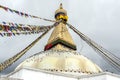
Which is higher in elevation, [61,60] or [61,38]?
[61,38]

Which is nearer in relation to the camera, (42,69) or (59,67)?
(42,69)

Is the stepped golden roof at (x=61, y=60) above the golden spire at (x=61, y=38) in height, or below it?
below

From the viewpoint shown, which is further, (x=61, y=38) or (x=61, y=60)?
(x=61, y=38)

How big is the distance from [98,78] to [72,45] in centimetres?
729

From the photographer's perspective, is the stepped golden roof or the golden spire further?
the golden spire

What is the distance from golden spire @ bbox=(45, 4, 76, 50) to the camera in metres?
22.6

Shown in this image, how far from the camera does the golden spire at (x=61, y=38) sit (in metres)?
22.6

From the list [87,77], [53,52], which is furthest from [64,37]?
[87,77]

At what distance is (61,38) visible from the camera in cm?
2277

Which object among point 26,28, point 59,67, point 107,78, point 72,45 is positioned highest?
point 72,45

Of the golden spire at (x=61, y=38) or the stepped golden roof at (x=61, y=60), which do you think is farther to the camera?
the golden spire at (x=61, y=38)

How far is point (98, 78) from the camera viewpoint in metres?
16.2

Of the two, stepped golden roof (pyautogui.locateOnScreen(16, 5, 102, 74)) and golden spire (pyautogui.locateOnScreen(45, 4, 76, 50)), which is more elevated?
golden spire (pyautogui.locateOnScreen(45, 4, 76, 50))

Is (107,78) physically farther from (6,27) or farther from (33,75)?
(6,27)
